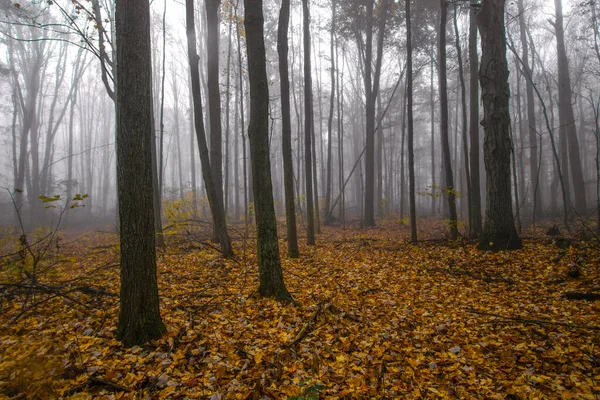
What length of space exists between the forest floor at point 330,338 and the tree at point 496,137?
0.94m

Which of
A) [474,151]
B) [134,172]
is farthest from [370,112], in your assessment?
[134,172]

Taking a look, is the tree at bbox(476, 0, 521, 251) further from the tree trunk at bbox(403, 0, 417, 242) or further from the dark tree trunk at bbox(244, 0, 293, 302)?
the dark tree trunk at bbox(244, 0, 293, 302)

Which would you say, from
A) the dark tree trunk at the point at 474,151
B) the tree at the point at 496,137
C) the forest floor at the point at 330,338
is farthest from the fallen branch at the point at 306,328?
the dark tree trunk at the point at 474,151

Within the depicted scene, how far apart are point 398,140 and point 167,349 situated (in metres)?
30.8

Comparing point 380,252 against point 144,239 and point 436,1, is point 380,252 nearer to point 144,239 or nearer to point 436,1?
point 144,239

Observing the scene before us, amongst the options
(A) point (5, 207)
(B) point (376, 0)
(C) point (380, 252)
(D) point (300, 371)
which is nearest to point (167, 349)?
(D) point (300, 371)

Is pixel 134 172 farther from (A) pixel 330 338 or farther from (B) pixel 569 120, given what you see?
(B) pixel 569 120

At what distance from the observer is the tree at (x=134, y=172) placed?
10.3ft

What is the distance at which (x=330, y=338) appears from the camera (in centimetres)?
362

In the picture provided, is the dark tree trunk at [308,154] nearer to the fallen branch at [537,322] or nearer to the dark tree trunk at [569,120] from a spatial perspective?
the fallen branch at [537,322]

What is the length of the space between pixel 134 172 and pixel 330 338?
112 inches

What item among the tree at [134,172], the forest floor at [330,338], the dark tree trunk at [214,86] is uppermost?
the dark tree trunk at [214,86]

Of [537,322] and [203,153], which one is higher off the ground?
[203,153]

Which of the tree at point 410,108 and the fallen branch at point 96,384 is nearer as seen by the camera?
the fallen branch at point 96,384
